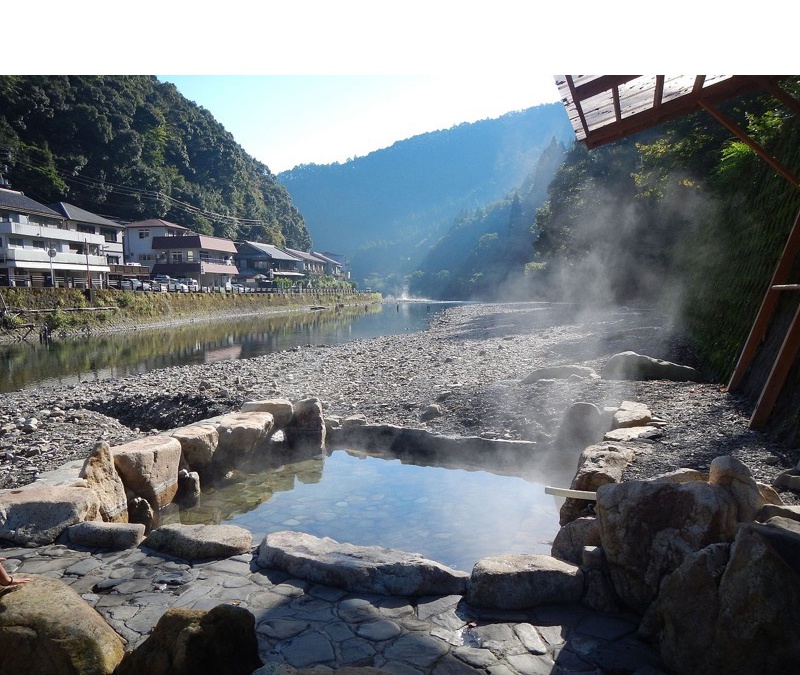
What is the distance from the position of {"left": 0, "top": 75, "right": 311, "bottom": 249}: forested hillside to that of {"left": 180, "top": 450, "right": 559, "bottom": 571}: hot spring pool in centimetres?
4664

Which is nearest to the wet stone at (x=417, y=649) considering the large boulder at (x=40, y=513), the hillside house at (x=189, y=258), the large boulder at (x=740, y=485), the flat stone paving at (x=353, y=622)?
the flat stone paving at (x=353, y=622)

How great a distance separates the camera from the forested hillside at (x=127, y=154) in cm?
4853

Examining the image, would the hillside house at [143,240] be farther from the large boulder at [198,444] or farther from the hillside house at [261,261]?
the large boulder at [198,444]

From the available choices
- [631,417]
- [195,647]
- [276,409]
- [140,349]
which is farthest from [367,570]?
[140,349]

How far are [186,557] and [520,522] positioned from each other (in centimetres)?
385

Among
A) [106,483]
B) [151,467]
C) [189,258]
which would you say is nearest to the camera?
[106,483]

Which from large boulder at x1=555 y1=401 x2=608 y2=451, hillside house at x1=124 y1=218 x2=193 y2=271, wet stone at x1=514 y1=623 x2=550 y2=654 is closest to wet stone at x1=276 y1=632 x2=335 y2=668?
wet stone at x1=514 y1=623 x2=550 y2=654

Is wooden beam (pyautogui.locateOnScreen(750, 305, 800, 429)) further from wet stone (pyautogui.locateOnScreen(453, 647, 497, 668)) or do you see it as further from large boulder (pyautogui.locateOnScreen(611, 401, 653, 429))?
wet stone (pyautogui.locateOnScreen(453, 647, 497, 668))

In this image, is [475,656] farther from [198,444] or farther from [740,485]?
[198,444]

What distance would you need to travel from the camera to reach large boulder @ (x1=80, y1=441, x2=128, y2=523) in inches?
232

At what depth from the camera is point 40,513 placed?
16.7 feet

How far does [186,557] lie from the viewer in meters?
4.76

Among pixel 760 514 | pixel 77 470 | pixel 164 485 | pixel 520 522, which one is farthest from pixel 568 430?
pixel 77 470

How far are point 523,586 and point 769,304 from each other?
5.69 metres
